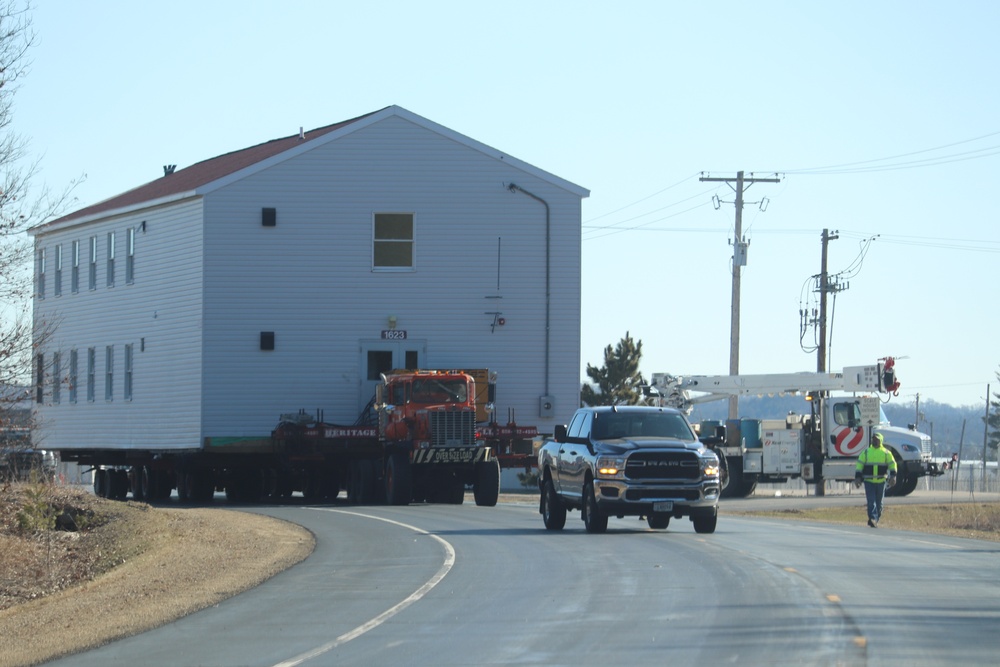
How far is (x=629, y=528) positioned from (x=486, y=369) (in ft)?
45.7

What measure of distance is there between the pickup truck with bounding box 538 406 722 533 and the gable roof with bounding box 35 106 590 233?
1725 cm

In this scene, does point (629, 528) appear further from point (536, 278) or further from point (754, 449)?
point (754, 449)

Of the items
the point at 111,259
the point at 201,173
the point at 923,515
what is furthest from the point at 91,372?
the point at 923,515

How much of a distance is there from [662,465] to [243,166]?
2203cm

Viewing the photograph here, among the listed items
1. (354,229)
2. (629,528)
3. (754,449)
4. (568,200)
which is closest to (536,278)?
(568,200)

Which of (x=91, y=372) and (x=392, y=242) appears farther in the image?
(x=91, y=372)

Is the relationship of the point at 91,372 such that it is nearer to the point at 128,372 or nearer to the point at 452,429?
the point at 128,372

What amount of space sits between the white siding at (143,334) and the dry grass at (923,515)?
16.0 meters

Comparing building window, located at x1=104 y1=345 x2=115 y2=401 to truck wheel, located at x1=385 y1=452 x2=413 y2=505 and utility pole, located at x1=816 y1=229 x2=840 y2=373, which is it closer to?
truck wheel, located at x1=385 y1=452 x2=413 y2=505

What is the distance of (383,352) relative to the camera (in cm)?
3900

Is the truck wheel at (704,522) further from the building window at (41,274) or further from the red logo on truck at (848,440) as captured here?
the building window at (41,274)

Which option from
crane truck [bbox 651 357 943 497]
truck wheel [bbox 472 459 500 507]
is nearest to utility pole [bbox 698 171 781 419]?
crane truck [bbox 651 357 943 497]

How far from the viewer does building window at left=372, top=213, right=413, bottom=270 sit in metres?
39.1

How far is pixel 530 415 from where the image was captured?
39.5 m
